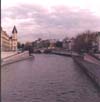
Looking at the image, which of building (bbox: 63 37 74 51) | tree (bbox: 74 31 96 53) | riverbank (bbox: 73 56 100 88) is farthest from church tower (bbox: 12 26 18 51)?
riverbank (bbox: 73 56 100 88)

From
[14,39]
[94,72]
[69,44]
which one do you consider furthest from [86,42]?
[94,72]

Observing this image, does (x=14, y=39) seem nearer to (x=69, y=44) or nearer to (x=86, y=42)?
(x=69, y=44)

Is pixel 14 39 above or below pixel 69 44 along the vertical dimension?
above

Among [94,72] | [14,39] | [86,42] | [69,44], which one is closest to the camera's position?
[94,72]

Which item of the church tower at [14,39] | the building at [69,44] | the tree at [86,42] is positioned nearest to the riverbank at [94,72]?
the tree at [86,42]

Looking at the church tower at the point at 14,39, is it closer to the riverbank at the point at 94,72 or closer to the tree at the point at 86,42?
the tree at the point at 86,42

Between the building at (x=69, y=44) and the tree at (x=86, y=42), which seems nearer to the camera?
the tree at (x=86, y=42)

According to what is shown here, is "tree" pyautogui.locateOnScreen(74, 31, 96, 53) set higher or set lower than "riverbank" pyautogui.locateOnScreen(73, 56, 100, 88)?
higher

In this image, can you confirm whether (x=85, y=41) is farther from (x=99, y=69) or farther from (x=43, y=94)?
(x=43, y=94)

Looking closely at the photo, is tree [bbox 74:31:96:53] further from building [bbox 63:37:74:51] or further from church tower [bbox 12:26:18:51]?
building [bbox 63:37:74:51]

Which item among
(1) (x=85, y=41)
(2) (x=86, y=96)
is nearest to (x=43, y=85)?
(2) (x=86, y=96)

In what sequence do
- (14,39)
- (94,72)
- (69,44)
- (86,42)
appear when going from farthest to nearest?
(69,44) < (14,39) < (86,42) < (94,72)

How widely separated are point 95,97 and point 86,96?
812 millimetres

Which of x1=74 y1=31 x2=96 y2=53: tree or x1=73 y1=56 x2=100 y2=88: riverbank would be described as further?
x1=74 y1=31 x2=96 y2=53: tree
